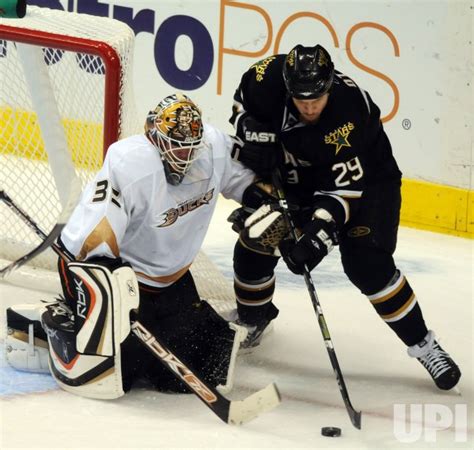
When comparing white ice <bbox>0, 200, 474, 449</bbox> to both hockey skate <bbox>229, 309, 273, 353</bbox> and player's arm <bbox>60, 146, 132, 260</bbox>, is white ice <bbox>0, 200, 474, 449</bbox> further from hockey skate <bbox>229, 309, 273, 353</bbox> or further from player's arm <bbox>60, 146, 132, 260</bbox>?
player's arm <bbox>60, 146, 132, 260</bbox>

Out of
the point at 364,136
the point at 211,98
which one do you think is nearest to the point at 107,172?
the point at 364,136

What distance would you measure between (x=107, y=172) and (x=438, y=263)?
1984 mm

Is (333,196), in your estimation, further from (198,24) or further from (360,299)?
(198,24)

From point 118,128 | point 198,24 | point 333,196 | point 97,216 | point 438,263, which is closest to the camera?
point 97,216

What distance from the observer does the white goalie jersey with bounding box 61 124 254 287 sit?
324cm

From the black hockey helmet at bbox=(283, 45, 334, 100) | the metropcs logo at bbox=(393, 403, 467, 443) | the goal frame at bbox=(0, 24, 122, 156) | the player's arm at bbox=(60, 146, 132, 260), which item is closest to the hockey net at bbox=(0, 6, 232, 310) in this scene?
the goal frame at bbox=(0, 24, 122, 156)

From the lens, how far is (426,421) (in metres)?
3.37

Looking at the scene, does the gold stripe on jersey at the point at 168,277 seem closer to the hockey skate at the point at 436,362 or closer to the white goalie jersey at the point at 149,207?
the white goalie jersey at the point at 149,207

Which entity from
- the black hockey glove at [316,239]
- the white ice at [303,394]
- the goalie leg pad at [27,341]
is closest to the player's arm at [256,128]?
the black hockey glove at [316,239]

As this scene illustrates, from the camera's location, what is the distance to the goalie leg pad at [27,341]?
11.6 ft

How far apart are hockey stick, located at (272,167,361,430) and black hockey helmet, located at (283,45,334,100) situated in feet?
1.05

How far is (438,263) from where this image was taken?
192 inches

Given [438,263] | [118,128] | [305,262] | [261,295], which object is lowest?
[438,263]

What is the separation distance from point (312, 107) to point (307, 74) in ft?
0.33
